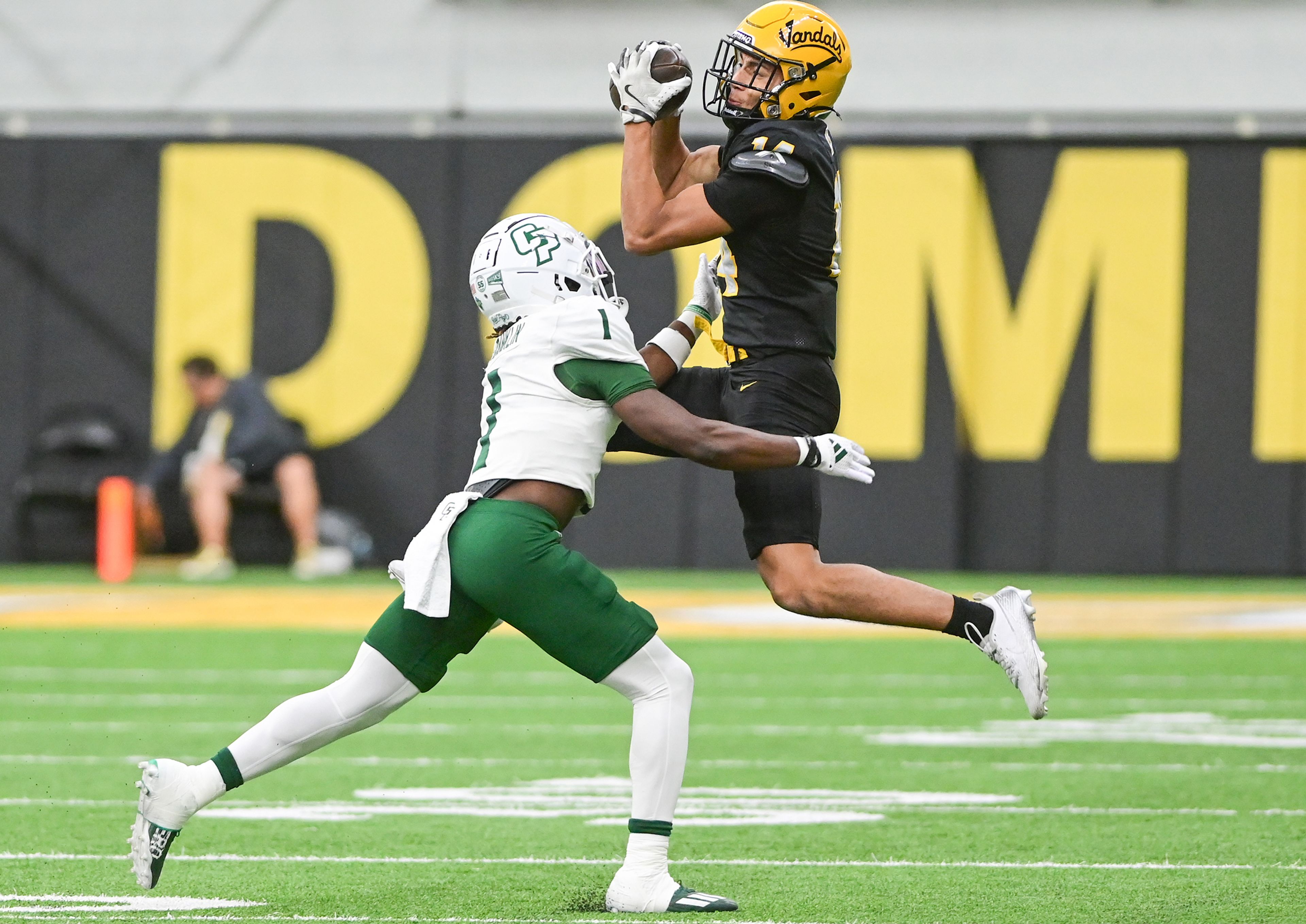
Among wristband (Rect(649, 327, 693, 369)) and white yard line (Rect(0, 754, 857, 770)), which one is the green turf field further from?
wristband (Rect(649, 327, 693, 369))

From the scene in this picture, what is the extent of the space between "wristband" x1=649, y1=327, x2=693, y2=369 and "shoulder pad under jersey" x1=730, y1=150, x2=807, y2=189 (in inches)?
18.6

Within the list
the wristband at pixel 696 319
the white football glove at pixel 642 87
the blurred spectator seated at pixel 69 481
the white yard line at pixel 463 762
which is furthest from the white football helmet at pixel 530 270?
the blurred spectator seated at pixel 69 481

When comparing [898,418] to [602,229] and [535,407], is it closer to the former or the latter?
[602,229]

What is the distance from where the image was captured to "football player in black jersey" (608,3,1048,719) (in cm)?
468

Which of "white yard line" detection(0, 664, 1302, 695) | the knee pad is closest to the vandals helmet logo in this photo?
the knee pad

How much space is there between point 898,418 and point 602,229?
9.11 ft

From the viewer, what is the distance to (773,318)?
4.93 meters

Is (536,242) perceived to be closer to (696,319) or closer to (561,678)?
(696,319)

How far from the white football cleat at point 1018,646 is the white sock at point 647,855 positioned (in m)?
1.08

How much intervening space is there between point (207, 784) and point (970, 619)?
1885 millimetres

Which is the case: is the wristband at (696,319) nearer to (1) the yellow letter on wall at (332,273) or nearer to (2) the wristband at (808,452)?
(2) the wristband at (808,452)

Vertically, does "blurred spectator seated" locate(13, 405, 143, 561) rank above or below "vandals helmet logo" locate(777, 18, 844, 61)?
below

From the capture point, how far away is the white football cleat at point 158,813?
156 inches

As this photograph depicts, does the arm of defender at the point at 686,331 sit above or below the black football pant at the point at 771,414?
above
